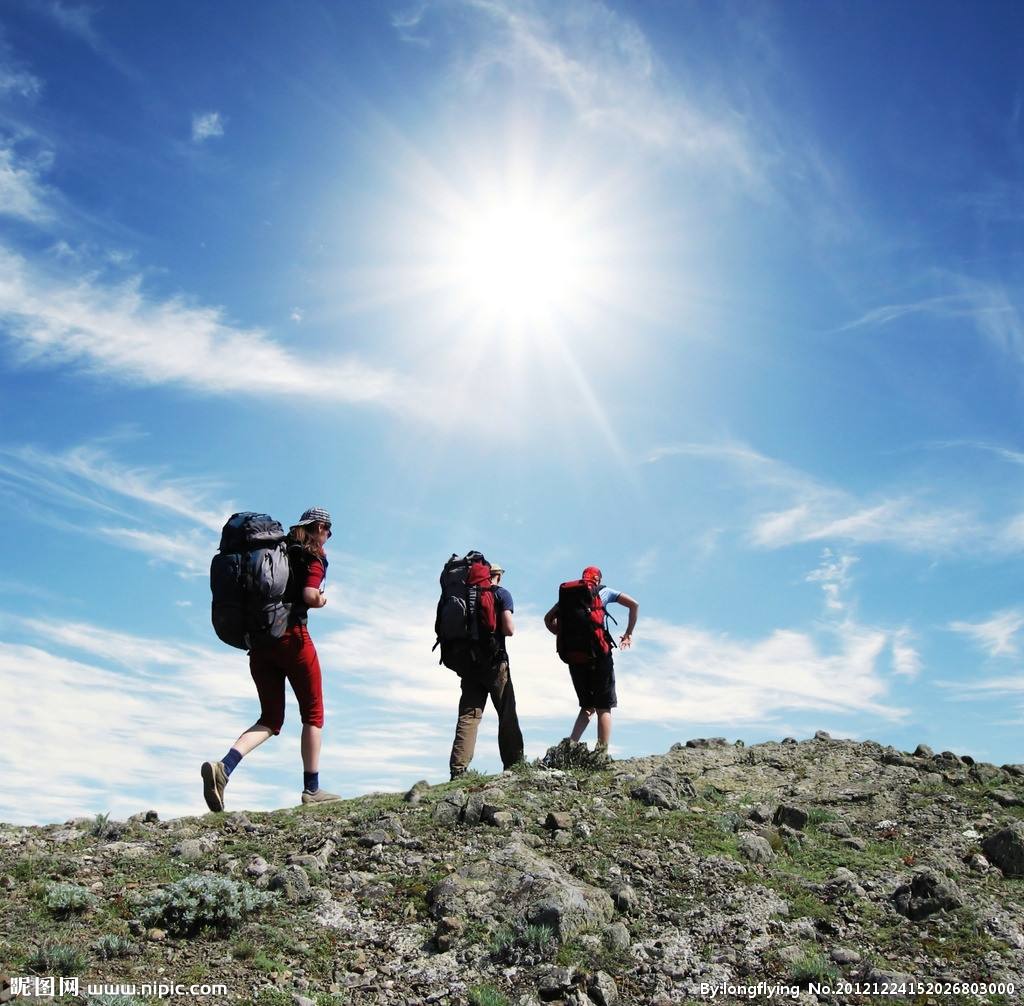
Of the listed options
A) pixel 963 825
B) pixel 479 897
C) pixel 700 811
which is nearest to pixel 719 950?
pixel 479 897

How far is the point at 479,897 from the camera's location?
7.68m

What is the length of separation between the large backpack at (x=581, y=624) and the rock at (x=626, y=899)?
5794 mm

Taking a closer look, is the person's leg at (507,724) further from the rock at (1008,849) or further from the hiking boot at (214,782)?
the rock at (1008,849)

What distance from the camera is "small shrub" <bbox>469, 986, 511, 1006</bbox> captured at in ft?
20.8

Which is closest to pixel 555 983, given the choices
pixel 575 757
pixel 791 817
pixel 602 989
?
pixel 602 989

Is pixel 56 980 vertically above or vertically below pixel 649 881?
below

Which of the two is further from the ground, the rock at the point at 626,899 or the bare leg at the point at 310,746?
the bare leg at the point at 310,746

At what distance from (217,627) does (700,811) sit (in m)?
6.08

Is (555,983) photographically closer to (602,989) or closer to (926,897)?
(602,989)

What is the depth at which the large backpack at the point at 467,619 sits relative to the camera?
1280 centimetres

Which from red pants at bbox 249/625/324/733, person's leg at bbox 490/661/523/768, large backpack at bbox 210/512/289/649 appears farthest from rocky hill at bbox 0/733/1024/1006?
person's leg at bbox 490/661/523/768

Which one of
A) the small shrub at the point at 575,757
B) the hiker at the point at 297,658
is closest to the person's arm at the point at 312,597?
the hiker at the point at 297,658

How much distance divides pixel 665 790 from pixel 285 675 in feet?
15.9

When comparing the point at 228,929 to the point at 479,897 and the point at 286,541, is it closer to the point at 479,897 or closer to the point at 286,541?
the point at 479,897
